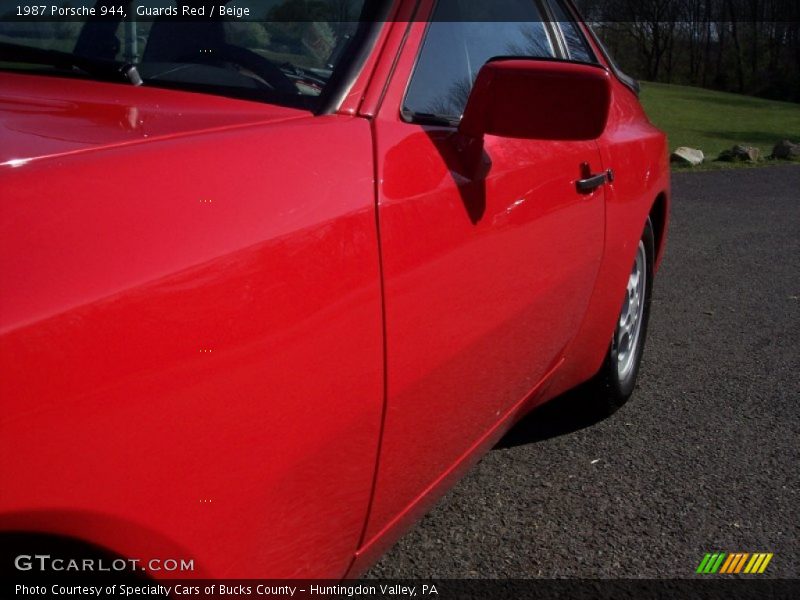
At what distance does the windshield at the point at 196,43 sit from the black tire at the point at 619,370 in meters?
1.58

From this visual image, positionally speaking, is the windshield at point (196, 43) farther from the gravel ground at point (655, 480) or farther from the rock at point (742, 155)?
the rock at point (742, 155)

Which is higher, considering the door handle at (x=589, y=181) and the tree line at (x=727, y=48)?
the door handle at (x=589, y=181)

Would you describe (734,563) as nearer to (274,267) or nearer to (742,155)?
(274,267)

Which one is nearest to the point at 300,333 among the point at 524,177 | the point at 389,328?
the point at 389,328

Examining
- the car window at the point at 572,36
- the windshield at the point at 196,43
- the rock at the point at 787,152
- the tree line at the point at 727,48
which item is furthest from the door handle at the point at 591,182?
the tree line at the point at 727,48

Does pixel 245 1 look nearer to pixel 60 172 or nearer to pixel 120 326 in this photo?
pixel 60 172

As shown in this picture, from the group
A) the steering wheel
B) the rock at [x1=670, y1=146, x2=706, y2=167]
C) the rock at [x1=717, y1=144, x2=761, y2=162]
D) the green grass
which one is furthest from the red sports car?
the rock at [x1=717, y1=144, x2=761, y2=162]

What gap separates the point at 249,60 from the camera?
2.05 metres

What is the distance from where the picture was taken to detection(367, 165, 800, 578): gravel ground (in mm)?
2529

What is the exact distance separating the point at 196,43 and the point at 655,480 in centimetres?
190

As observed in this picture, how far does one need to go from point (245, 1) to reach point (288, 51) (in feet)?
0.76

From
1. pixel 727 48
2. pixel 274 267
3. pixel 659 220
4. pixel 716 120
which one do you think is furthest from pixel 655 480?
pixel 727 48

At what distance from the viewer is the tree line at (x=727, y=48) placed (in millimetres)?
38906

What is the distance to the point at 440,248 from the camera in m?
1.74
